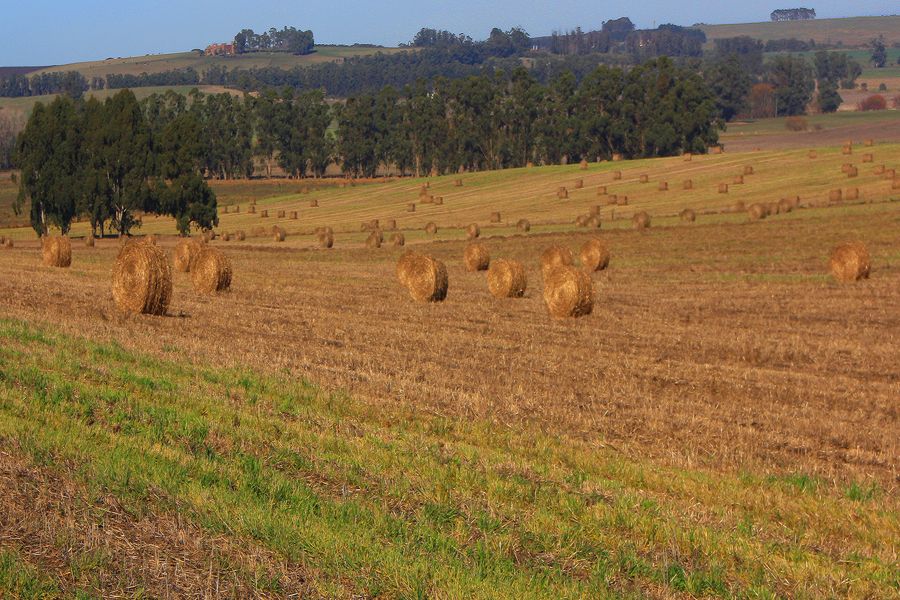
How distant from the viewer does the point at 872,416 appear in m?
14.8

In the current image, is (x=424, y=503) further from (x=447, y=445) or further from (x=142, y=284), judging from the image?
(x=142, y=284)

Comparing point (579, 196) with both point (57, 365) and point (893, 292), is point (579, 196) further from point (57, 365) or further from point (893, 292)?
point (57, 365)

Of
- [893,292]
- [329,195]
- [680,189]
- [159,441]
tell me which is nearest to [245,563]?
[159,441]

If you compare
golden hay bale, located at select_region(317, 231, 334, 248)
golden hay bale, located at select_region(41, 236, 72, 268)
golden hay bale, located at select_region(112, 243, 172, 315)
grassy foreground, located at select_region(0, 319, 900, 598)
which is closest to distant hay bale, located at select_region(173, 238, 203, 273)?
golden hay bale, located at select_region(41, 236, 72, 268)

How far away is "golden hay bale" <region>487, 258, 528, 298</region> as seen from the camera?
1136 inches

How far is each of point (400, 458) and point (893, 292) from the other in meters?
21.7

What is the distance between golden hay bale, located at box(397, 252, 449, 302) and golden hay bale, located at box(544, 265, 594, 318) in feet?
12.3

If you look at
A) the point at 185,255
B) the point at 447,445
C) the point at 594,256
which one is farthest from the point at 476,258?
the point at 447,445

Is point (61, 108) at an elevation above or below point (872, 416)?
above

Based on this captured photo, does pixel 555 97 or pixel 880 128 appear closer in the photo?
pixel 880 128

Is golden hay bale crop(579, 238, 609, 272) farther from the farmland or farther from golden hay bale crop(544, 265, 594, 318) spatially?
golden hay bale crop(544, 265, 594, 318)

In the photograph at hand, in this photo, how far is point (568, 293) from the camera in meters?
24.5

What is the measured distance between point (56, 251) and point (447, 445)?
94.7ft

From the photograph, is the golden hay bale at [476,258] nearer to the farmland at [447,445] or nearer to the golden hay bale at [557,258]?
the golden hay bale at [557,258]
